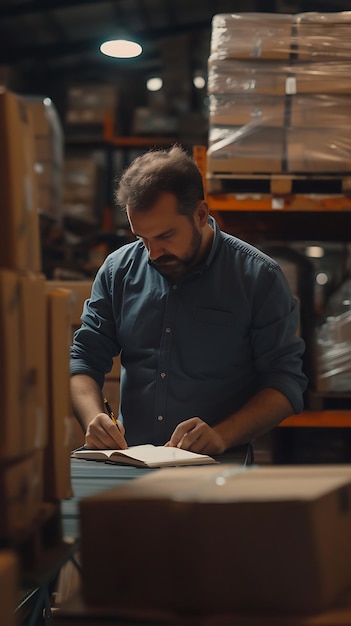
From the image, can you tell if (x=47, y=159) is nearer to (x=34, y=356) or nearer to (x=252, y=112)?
(x=252, y=112)

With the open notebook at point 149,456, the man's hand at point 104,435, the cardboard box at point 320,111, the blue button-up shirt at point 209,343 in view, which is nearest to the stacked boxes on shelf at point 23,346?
the open notebook at point 149,456

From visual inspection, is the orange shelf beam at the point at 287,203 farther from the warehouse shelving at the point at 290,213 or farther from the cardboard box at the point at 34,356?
the cardboard box at the point at 34,356

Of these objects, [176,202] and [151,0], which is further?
[151,0]

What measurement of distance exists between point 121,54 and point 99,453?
294 inches

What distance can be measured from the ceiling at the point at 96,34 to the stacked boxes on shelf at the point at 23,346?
9.25m

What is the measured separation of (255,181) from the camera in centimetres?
445

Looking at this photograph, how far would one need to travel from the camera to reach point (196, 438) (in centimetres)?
310

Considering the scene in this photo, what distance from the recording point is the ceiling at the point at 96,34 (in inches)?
427

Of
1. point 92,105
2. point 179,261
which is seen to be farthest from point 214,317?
point 92,105

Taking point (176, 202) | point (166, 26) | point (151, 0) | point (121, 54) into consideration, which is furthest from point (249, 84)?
point (166, 26)

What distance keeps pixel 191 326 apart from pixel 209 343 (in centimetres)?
10

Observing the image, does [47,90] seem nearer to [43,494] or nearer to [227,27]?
[227,27]

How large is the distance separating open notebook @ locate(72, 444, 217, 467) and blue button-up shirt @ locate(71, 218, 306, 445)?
508 millimetres

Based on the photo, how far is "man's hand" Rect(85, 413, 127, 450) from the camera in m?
3.13
